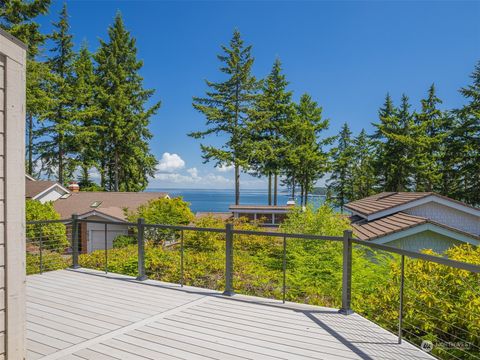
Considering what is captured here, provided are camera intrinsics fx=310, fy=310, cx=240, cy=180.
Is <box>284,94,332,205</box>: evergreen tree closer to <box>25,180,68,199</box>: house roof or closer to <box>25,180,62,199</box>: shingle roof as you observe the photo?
<box>25,180,68,199</box>: house roof

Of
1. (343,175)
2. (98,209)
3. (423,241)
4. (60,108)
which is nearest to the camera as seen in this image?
(423,241)

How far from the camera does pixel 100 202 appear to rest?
1850 centimetres

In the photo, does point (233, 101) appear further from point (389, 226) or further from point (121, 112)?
point (389, 226)

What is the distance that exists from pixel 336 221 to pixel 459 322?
5.40 metres

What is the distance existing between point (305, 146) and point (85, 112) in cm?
1566

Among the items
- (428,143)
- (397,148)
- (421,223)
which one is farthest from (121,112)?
(428,143)

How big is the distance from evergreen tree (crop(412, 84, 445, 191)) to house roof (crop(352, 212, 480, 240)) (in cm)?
1222

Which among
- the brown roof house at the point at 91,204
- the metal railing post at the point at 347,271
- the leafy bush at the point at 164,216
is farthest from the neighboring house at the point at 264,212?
the metal railing post at the point at 347,271

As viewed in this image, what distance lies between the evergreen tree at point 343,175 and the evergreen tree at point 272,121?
695 cm

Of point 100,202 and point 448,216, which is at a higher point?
point 448,216

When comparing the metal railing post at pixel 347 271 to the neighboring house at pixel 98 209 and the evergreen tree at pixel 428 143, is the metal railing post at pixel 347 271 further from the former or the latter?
the evergreen tree at pixel 428 143

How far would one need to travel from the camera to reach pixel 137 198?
19.0 metres

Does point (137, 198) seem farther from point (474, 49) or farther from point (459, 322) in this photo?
point (474, 49)

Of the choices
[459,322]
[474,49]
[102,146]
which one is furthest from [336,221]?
[102,146]
